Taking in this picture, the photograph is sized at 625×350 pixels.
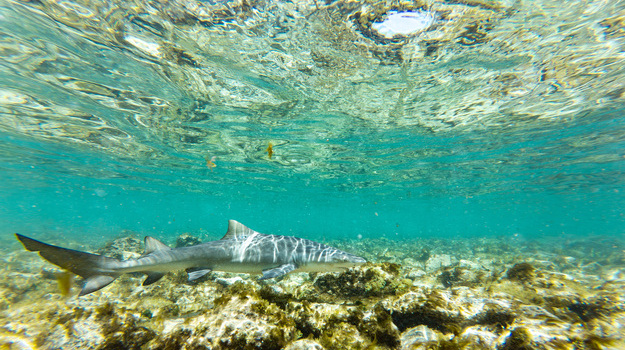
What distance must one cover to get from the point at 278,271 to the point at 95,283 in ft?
10.2

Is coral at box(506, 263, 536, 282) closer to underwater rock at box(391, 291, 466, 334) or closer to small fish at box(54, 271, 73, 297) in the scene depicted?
underwater rock at box(391, 291, 466, 334)

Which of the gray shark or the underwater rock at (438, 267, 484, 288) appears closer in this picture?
the gray shark

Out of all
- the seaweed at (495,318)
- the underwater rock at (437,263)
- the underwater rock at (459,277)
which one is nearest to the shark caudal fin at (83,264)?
the seaweed at (495,318)

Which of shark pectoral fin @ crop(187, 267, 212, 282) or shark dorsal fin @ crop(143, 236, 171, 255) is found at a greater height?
shark dorsal fin @ crop(143, 236, 171, 255)

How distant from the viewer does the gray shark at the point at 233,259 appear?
4.53m

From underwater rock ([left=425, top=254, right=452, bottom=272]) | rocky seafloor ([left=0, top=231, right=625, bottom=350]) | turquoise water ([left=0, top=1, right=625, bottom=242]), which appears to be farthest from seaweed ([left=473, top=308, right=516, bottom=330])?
underwater rock ([left=425, top=254, right=452, bottom=272])

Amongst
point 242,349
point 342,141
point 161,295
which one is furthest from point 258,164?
point 242,349

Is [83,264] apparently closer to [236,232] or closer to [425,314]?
[236,232]

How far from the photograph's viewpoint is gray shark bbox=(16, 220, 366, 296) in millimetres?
4527

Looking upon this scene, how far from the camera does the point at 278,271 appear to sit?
5.15 meters

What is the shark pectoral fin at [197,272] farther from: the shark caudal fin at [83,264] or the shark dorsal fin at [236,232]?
the shark caudal fin at [83,264]

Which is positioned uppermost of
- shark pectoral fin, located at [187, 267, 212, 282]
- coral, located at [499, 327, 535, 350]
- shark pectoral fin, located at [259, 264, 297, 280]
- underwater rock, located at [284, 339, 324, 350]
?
coral, located at [499, 327, 535, 350]

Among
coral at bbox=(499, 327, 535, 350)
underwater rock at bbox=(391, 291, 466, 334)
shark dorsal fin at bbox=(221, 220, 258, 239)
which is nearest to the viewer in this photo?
coral at bbox=(499, 327, 535, 350)

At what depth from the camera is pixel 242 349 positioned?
6.87ft
